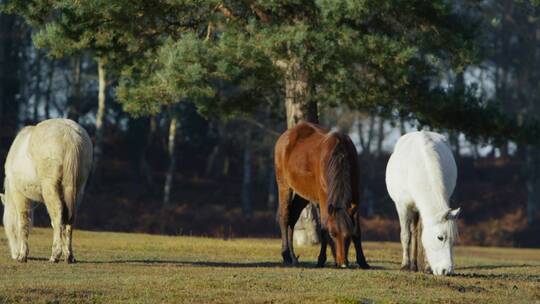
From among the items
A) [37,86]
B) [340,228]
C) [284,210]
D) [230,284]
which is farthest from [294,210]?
[37,86]

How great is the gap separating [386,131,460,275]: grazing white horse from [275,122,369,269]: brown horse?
2.50 feet

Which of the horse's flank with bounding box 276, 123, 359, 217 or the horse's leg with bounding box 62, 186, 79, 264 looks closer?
the horse's flank with bounding box 276, 123, 359, 217

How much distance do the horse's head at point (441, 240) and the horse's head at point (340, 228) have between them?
1255 mm

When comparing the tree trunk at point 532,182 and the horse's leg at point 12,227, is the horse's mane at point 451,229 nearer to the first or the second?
the horse's leg at point 12,227

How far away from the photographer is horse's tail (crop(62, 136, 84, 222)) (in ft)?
62.2

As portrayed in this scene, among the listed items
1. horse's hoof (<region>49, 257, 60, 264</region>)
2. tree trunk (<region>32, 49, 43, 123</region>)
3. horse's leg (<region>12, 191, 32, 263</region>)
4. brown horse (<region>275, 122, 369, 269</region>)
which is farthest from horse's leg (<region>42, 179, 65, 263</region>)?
tree trunk (<region>32, 49, 43, 123</region>)

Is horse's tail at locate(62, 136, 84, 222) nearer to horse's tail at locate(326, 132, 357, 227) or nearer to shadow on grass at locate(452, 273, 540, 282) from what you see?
horse's tail at locate(326, 132, 357, 227)

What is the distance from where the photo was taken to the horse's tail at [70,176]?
19.0 m

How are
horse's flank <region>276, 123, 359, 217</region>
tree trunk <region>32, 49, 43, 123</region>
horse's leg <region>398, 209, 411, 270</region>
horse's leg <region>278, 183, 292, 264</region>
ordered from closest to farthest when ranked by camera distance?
horse's flank <region>276, 123, 359, 217</region>, horse's leg <region>398, 209, 411, 270</region>, horse's leg <region>278, 183, 292, 264</region>, tree trunk <region>32, 49, 43, 123</region>

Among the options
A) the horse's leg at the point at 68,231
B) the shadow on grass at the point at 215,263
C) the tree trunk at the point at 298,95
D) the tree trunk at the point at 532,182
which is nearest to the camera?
the horse's leg at the point at 68,231

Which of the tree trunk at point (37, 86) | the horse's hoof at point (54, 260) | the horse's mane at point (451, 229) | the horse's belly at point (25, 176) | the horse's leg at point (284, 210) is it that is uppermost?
the tree trunk at point (37, 86)

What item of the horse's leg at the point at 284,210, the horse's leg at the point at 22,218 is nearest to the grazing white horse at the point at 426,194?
the horse's leg at the point at 284,210

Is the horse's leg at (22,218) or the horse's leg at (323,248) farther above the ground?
the horse's leg at (22,218)

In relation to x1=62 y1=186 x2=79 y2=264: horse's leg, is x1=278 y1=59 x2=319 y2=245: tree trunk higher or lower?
higher
